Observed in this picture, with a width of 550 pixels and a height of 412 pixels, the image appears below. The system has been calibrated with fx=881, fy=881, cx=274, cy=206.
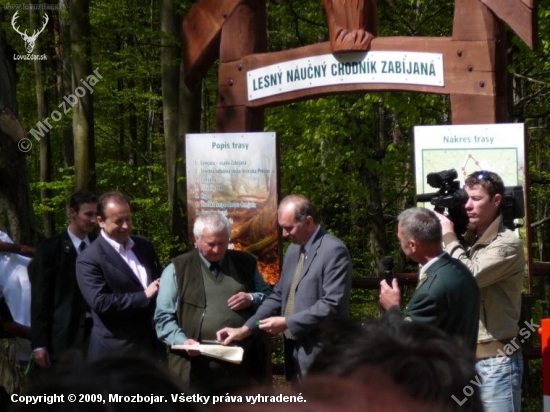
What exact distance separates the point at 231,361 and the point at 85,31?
10.7m

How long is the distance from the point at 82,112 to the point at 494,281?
11991mm

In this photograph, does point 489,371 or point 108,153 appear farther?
point 108,153

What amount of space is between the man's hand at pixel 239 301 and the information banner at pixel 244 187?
108cm

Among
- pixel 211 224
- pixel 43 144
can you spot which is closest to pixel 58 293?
pixel 211 224

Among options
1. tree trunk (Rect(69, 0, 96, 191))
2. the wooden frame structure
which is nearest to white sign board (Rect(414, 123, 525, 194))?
the wooden frame structure

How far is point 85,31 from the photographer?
1480cm

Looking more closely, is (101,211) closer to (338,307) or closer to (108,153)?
(338,307)

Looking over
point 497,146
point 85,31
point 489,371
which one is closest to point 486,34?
point 497,146

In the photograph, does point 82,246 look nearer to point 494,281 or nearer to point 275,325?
point 275,325

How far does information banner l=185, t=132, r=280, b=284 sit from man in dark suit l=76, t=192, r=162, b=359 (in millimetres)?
1026

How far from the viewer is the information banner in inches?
253

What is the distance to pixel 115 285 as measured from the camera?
18.3 ft

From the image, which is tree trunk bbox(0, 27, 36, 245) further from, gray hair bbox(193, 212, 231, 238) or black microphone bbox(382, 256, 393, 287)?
black microphone bbox(382, 256, 393, 287)

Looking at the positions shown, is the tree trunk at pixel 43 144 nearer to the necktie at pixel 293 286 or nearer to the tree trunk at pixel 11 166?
the tree trunk at pixel 11 166
